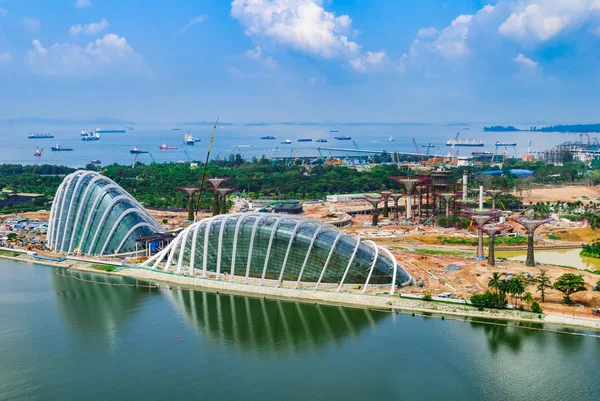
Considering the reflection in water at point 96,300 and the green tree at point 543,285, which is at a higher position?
the green tree at point 543,285

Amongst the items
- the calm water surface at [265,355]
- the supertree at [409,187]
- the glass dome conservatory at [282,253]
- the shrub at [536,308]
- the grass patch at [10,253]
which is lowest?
the calm water surface at [265,355]

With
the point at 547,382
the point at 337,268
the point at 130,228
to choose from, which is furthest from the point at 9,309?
the point at 547,382

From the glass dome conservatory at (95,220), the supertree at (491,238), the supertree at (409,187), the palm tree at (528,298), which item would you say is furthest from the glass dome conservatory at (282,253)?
the supertree at (409,187)

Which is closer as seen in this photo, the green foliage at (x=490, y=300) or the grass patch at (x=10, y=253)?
the green foliage at (x=490, y=300)

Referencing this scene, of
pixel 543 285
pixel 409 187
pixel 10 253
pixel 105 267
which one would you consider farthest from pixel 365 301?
pixel 409 187

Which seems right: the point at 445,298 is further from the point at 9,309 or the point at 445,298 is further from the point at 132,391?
the point at 9,309

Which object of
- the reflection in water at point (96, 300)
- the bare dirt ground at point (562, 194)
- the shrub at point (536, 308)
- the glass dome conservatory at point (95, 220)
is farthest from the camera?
the bare dirt ground at point (562, 194)

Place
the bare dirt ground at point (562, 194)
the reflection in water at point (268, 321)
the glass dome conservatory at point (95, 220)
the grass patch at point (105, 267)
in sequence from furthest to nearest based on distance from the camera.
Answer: the bare dirt ground at point (562, 194), the glass dome conservatory at point (95, 220), the grass patch at point (105, 267), the reflection in water at point (268, 321)

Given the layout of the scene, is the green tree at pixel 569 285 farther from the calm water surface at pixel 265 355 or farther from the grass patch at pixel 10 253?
the grass patch at pixel 10 253

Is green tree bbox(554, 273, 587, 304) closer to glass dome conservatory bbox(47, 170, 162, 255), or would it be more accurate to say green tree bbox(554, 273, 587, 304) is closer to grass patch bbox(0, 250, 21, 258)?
glass dome conservatory bbox(47, 170, 162, 255)
